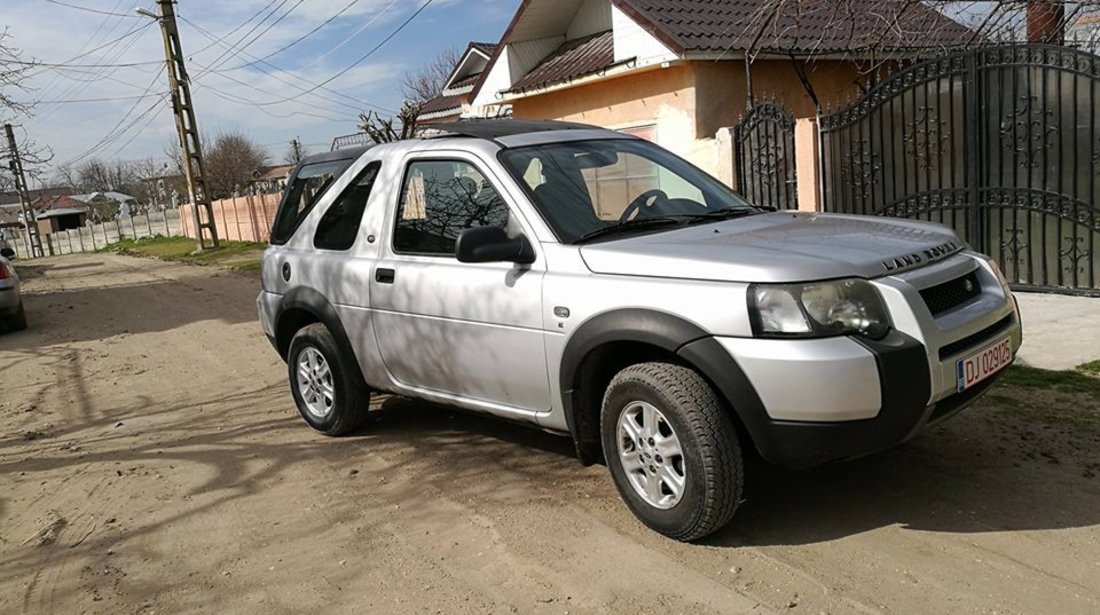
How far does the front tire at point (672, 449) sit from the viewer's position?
11.8 ft

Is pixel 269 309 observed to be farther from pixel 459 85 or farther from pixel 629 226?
pixel 459 85

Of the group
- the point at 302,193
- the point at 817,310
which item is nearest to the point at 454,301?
the point at 817,310

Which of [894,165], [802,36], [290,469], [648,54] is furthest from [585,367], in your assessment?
[802,36]

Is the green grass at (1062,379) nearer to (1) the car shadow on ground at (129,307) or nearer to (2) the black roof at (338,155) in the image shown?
(2) the black roof at (338,155)

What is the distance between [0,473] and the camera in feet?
19.3

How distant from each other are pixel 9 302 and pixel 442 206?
1048 cm

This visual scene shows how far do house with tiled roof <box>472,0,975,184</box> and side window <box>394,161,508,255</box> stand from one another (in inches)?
274

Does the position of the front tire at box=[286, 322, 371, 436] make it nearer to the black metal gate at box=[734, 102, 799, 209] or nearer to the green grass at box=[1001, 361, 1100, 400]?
the green grass at box=[1001, 361, 1100, 400]

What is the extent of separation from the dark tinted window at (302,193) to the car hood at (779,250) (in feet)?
7.95

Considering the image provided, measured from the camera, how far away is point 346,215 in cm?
553

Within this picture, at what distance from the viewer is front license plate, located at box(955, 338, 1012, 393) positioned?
12.0 ft

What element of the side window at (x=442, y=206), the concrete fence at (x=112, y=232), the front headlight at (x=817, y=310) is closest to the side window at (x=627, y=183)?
the side window at (x=442, y=206)

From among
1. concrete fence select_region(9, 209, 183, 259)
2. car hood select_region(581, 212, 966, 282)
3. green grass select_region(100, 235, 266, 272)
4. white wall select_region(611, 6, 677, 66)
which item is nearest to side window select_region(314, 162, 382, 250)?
car hood select_region(581, 212, 966, 282)

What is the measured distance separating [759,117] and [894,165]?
182 centimetres
